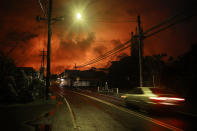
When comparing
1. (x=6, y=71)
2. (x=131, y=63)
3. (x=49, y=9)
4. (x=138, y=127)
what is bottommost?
(x=138, y=127)

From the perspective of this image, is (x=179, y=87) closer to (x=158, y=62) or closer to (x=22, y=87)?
(x=158, y=62)

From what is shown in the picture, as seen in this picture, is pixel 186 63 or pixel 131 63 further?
pixel 131 63

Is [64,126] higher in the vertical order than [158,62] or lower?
lower

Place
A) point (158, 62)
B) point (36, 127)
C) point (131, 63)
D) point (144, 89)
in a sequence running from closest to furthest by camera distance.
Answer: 1. point (36, 127)
2. point (144, 89)
3. point (158, 62)
4. point (131, 63)

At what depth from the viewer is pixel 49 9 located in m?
18.3

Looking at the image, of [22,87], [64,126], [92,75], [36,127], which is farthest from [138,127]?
[92,75]

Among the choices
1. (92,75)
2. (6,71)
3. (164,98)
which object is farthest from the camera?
(92,75)

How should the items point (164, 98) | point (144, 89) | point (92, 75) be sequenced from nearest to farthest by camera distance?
point (164, 98), point (144, 89), point (92, 75)

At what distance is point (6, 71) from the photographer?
16.6 meters

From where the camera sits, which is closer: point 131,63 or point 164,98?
point 164,98

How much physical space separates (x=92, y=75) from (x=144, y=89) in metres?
68.0

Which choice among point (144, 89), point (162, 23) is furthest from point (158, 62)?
point (144, 89)

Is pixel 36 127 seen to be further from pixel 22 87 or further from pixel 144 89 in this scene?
pixel 22 87

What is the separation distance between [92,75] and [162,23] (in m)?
66.5
